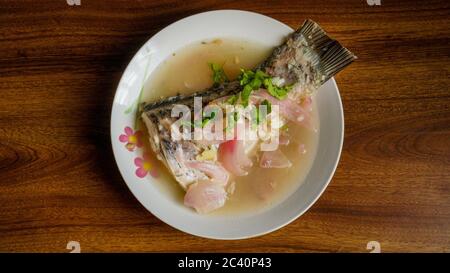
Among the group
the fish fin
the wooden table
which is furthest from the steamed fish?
the wooden table

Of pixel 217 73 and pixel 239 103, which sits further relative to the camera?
pixel 217 73

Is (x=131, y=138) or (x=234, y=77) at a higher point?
(x=234, y=77)

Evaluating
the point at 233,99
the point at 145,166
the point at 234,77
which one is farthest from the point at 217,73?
the point at 145,166

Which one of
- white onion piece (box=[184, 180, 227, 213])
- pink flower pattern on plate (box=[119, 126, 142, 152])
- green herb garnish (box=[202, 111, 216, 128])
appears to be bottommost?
white onion piece (box=[184, 180, 227, 213])

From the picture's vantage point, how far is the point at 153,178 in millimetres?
1976

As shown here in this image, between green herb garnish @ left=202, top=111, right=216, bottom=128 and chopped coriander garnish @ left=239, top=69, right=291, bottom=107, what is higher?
chopped coriander garnish @ left=239, top=69, right=291, bottom=107

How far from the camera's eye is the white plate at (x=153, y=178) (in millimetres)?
1874

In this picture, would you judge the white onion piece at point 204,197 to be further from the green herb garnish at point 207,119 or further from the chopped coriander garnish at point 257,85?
the chopped coriander garnish at point 257,85

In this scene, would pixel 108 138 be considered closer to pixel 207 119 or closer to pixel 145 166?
pixel 145 166

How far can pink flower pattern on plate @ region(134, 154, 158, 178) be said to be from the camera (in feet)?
6.42

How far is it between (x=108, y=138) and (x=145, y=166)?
0.21m

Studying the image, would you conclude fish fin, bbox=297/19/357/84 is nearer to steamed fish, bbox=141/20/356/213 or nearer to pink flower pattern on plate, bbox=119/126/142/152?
steamed fish, bbox=141/20/356/213

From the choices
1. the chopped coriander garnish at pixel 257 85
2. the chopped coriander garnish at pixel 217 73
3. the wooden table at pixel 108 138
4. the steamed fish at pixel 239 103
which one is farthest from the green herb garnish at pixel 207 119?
the wooden table at pixel 108 138

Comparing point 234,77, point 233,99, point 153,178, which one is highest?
point 234,77
